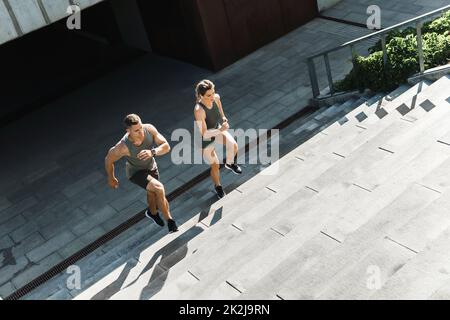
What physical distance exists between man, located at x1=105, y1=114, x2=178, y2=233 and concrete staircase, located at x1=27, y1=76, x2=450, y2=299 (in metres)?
0.88

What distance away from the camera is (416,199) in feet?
22.4

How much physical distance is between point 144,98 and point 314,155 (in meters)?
6.73

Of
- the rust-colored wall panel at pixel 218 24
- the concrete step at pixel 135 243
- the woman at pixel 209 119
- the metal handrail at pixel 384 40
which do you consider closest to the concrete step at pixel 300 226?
the woman at pixel 209 119

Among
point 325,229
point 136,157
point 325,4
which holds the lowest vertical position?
point 325,4

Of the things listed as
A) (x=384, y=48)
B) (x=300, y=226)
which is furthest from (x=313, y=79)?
(x=300, y=226)

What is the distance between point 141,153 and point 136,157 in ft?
0.58

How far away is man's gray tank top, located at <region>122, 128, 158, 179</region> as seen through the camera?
7898 millimetres

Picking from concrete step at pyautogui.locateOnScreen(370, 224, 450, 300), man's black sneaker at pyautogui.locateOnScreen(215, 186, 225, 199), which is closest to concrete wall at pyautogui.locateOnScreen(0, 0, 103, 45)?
man's black sneaker at pyautogui.locateOnScreen(215, 186, 225, 199)

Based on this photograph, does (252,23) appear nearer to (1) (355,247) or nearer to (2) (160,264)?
(2) (160,264)

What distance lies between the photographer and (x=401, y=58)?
10.5 metres

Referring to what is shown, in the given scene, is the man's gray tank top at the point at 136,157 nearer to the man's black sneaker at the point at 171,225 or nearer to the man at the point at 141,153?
the man at the point at 141,153

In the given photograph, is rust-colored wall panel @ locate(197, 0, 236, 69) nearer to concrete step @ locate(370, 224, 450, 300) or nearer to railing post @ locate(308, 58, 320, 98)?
railing post @ locate(308, 58, 320, 98)

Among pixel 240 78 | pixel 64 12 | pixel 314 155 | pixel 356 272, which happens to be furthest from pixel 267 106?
pixel 356 272

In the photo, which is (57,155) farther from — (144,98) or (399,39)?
(399,39)
